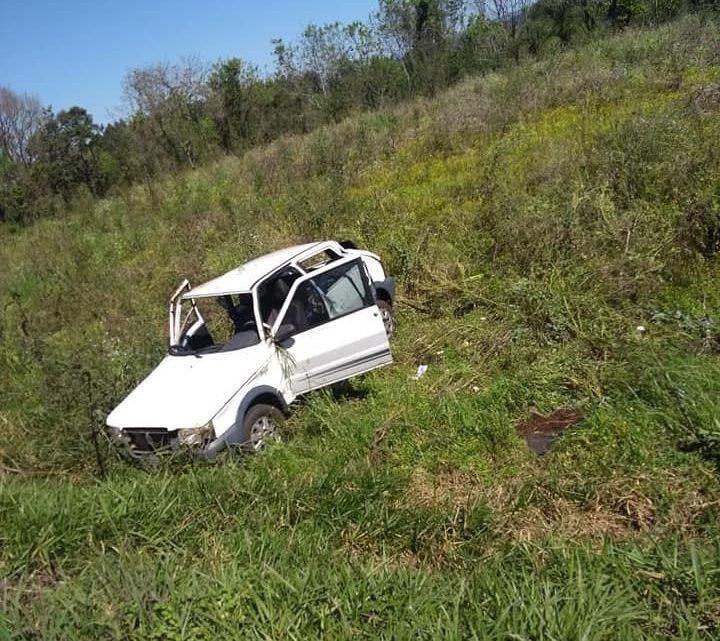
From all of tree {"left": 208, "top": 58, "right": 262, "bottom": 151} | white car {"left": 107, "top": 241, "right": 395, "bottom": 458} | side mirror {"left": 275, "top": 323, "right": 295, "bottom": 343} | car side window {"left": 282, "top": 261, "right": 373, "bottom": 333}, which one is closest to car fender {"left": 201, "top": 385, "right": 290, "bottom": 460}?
white car {"left": 107, "top": 241, "right": 395, "bottom": 458}

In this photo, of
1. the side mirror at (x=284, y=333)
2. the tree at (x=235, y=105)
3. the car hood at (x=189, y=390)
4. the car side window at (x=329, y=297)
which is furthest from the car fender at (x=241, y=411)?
the tree at (x=235, y=105)

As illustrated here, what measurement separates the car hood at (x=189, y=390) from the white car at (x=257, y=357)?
0.01 meters

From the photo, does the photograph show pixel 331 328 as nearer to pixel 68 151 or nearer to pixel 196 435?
pixel 196 435

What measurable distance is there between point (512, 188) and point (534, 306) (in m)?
3.54

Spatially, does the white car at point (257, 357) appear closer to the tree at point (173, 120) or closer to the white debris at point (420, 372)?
the white debris at point (420, 372)

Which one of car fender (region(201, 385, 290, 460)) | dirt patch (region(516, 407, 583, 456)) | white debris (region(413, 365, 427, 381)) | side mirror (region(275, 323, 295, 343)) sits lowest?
dirt patch (region(516, 407, 583, 456))

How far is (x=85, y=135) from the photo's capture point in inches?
1120

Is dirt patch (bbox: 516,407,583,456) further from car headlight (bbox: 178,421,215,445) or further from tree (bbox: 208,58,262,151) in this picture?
tree (bbox: 208,58,262,151)

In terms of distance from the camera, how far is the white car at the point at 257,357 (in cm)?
512

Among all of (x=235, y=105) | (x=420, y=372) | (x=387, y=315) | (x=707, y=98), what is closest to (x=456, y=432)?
(x=420, y=372)

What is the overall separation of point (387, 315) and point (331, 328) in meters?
1.72

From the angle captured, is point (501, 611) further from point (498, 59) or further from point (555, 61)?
point (498, 59)

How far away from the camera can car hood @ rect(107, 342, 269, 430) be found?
200 inches

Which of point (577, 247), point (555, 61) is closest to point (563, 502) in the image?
point (577, 247)
